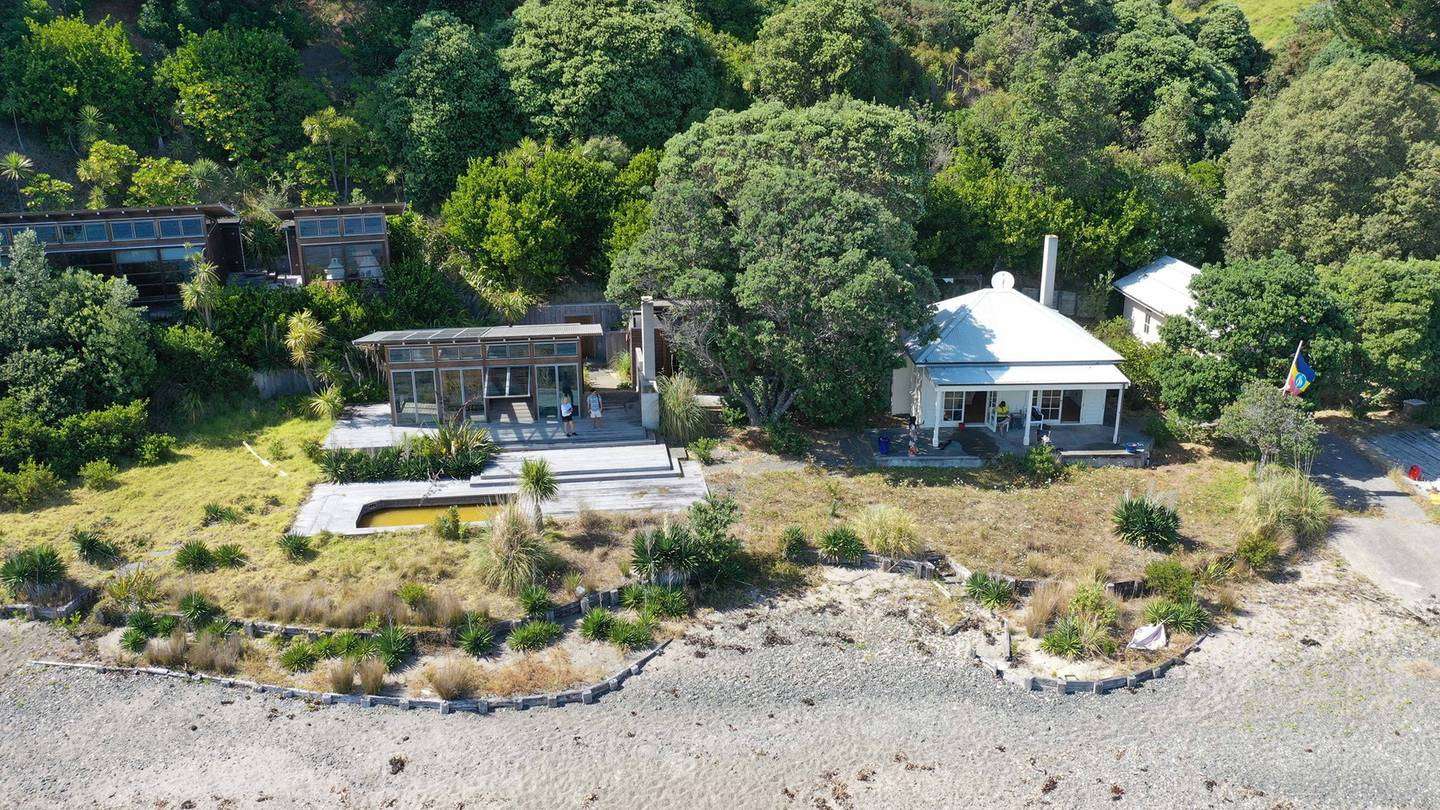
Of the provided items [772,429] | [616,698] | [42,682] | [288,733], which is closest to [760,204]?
[772,429]

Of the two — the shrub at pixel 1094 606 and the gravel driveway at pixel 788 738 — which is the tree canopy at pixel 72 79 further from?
the shrub at pixel 1094 606

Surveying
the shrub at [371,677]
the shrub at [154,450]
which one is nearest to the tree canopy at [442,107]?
the shrub at [154,450]

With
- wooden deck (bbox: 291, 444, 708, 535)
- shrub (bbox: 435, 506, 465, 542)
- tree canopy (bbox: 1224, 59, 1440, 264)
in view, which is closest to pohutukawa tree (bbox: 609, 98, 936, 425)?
wooden deck (bbox: 291, 444, 708, 535)

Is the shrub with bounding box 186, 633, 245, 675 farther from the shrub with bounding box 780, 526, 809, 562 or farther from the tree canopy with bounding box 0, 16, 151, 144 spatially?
the tree canopy with bounding box 0, 16, 151, 144

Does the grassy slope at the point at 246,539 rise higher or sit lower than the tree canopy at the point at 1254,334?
lower

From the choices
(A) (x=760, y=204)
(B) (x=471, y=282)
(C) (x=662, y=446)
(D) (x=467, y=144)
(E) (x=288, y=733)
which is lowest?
(E) (x=288, y=733)

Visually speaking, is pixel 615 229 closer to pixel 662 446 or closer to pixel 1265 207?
pixel 662 446
